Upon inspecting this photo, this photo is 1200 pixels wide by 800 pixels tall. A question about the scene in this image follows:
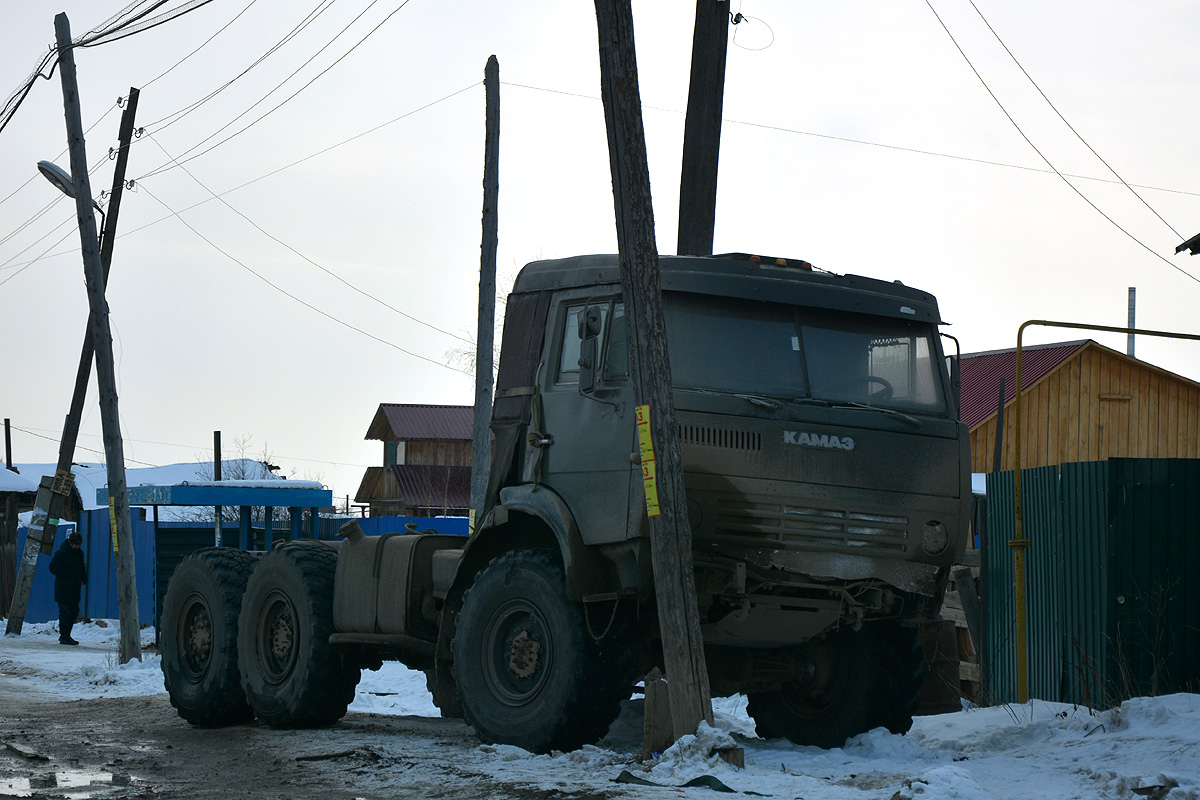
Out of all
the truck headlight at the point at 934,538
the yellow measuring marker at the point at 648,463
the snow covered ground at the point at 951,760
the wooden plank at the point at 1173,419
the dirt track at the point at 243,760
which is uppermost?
the wooden plank at the point at 1173,419

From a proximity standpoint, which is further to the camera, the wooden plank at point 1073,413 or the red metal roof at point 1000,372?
the wooden plank at point 1073,413

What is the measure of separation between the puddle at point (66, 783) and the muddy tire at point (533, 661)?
7.69ft

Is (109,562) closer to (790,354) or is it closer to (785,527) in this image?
(790,354)

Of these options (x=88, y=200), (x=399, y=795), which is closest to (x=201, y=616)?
(x=399, y=795)

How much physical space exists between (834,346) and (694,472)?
1399 mm

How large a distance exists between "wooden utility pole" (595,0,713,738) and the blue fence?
16.9 metres

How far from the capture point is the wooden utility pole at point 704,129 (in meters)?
13.5

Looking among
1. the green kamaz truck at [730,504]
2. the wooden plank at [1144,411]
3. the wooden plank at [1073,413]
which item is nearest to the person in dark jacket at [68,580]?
the green kamaz truck at [730,504]

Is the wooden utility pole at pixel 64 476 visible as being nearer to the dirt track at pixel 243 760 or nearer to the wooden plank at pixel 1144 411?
the dirt track at pixel 243 760

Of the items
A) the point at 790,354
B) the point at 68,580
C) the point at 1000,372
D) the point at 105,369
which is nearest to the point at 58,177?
the point at 105,369

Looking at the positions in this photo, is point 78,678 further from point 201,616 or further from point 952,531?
point 952,531

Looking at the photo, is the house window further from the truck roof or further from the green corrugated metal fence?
the truck roof

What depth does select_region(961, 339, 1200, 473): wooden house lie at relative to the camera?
33.8m

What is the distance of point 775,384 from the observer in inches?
348
